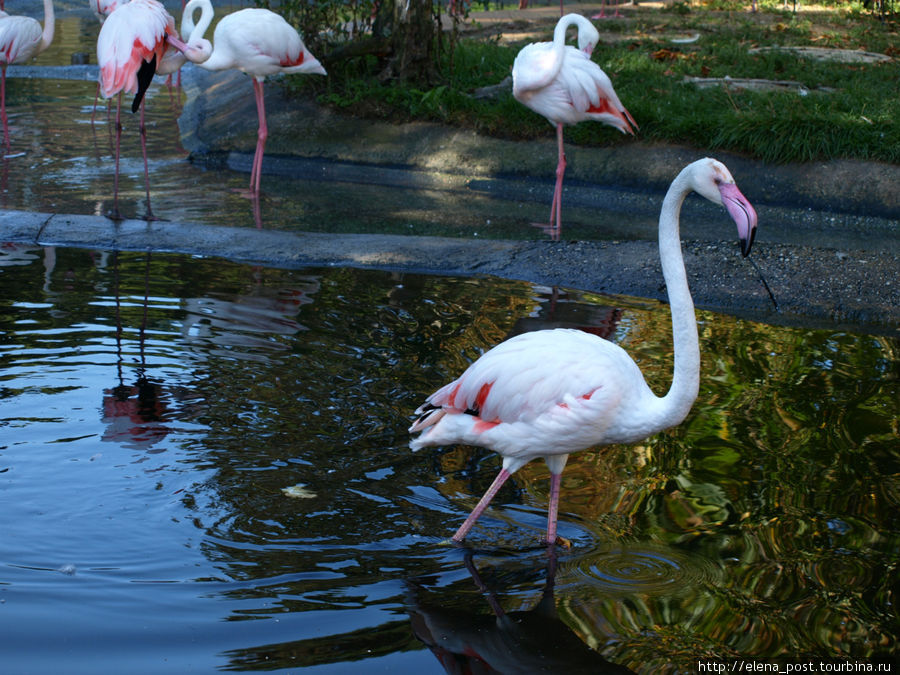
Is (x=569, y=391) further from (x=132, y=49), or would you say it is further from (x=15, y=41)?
(x=15, y=41)

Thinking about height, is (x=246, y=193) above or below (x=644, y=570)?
above

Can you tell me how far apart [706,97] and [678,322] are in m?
6.46

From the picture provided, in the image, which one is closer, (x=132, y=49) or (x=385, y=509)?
(x=385, y=509)

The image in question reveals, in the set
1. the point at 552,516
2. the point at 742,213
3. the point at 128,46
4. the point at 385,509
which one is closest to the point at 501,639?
the point at 552,516

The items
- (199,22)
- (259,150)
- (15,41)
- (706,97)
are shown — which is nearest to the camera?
(259,150)

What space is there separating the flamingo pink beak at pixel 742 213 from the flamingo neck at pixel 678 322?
0.12m

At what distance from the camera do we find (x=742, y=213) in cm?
276

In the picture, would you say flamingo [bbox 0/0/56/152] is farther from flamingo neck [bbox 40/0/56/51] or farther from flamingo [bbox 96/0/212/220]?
flamingo [bbox 96/0/212/220]

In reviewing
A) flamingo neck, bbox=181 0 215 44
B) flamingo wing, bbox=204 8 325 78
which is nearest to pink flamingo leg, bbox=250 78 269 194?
flamingo wing, bbox=204 8 325 78

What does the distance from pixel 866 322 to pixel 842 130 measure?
3.10 metres

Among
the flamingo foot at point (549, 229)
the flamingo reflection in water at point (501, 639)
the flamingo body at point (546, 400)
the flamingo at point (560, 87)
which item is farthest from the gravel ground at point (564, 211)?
the flamingo reflection in water at point (501, 639)

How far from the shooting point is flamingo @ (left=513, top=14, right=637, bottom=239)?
7172 mm

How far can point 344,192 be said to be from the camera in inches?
327

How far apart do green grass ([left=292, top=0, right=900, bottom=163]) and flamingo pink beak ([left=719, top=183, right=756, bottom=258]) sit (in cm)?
520
